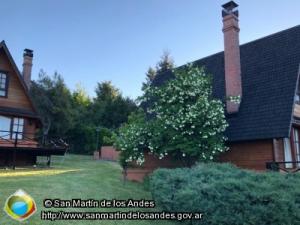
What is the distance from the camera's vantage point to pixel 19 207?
700 cm

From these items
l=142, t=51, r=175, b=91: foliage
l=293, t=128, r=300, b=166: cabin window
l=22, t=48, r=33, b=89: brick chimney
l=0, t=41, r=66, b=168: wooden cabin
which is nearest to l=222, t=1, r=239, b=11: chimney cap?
l=293, t=128, r=300, b=166: cabin window

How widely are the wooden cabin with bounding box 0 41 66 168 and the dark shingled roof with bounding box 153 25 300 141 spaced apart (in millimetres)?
11432

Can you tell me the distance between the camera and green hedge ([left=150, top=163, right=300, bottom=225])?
593 centimetres

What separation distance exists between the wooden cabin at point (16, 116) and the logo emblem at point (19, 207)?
10796 mm

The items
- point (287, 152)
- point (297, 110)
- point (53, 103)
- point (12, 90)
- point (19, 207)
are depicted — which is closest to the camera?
point (19, 207)

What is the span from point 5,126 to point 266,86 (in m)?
15.9

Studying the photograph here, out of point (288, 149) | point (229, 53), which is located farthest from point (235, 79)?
point (288, 149)

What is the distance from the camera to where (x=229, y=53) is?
47.0ft

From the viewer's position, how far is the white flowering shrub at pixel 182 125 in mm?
11969

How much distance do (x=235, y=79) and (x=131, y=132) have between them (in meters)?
5.55

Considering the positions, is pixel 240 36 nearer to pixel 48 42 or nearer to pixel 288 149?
pixel 288 149

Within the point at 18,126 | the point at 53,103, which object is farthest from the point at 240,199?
the point at 53,103

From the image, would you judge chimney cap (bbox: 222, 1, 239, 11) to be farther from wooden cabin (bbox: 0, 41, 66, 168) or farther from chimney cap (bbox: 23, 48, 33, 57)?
chimney cap (bbox: 23, 48, 33, 57)

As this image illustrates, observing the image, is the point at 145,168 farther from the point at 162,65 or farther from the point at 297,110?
the point at 162,65
